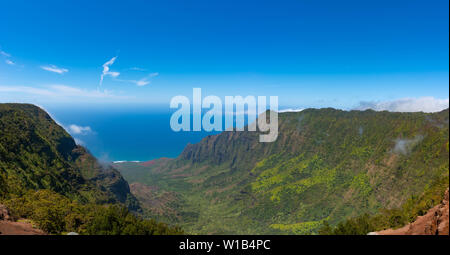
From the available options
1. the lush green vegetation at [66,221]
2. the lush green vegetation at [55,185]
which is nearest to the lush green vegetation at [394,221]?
the lush green vegetation at [55,185]

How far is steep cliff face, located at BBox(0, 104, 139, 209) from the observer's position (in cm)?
6131

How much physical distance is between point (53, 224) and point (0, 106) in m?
77.1

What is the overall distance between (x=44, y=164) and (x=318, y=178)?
12518 cm

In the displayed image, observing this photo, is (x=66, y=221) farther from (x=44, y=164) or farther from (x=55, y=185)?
(x=44, y=164)

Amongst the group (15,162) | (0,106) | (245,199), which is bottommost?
(245,199)

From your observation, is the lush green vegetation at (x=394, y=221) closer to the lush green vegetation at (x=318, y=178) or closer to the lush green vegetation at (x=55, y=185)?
the lush green vegetation at (x=55, y=185)

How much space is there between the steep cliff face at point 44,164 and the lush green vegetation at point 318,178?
33.3 m

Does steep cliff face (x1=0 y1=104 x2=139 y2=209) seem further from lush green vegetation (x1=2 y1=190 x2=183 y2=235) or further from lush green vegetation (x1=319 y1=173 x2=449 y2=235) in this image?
lush green vegetation (x1=319 y1=173 x2=449 y2=235)

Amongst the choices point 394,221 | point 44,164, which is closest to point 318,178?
point 394,221

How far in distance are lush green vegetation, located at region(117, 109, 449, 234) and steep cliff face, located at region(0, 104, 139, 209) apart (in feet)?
109
